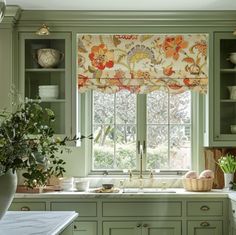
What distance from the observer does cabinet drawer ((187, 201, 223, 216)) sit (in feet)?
14.1

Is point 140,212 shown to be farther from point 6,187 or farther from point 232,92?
point 6,187

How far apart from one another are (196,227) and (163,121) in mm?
1191

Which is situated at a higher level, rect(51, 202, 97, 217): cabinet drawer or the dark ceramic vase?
the dark ceramic vase

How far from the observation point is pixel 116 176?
4.95m

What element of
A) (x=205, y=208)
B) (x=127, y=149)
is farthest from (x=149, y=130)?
(x=205, y=208)

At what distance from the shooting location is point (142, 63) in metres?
4.84

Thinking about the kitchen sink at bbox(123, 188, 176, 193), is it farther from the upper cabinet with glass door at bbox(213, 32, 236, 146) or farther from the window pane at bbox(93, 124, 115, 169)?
the upper cabinet with glass door at bbox(213, 32, 236, 146)

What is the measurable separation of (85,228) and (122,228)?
319 millimetres

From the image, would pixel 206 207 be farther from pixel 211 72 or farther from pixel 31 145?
pixel 31 145

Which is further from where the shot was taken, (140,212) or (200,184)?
(200,184)

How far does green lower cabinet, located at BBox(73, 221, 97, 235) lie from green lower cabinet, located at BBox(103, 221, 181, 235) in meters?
0.09

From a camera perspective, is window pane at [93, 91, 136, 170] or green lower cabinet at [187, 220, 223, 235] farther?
A: window pane at [93, 91, 136, 170]

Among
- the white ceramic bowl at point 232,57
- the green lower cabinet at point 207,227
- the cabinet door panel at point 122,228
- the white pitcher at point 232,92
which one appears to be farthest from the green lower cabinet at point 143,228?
the white ceramic bowl at point 232,57

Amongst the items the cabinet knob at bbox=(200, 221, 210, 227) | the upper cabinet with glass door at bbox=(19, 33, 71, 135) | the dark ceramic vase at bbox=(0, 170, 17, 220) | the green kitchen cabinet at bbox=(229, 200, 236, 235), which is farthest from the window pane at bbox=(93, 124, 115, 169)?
the dark ceramic vase at bbox=(0, 170, 17, 220)
